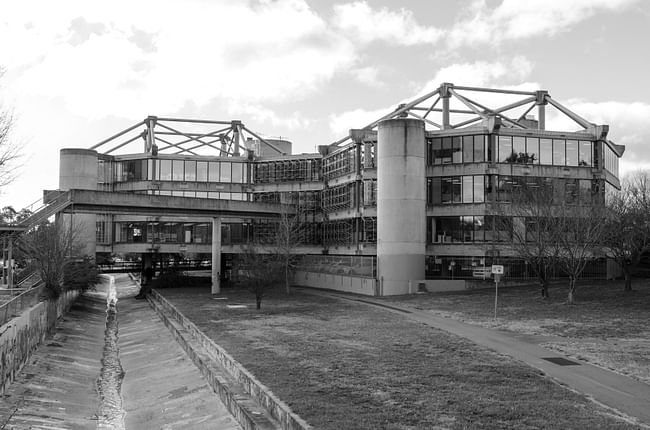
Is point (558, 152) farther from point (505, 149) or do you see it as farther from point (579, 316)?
point (579, 316)

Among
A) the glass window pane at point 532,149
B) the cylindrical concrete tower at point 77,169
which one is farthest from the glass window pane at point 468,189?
the cylindrical concrete tower at point 77,169

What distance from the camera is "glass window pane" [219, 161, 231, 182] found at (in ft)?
269

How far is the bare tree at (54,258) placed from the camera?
4397 cm

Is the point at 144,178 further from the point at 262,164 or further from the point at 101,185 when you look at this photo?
the point at 262,164

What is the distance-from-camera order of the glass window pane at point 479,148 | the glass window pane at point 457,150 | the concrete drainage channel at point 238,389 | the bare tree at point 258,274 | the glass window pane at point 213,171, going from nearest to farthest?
Result: the concrete drainage channel at point 238,389 < the bare tree at point 258,274 < the glass window pane at point 479,148 < the glass window pane at point 457,150 < the glass window pane at point 213,171

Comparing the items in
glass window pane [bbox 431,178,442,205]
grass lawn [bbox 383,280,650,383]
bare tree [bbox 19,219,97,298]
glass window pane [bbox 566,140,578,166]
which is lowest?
grass lawn [bbox 383,280,650,383]

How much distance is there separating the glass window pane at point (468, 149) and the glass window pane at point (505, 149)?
255 cm

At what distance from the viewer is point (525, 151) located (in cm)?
5894

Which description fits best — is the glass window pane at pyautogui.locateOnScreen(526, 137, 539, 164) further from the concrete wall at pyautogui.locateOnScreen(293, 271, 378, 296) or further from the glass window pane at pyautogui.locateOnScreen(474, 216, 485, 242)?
the concrete wall at pyautogui.locateOnScreen(293, 271, 378, 296)

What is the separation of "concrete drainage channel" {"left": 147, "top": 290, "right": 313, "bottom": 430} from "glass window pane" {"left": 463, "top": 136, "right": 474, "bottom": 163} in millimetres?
34190

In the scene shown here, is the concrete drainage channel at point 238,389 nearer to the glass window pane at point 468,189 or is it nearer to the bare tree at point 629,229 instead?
the bare tree at point 629,229

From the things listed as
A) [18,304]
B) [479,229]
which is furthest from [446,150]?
[18,304]

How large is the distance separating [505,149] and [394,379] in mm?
43507

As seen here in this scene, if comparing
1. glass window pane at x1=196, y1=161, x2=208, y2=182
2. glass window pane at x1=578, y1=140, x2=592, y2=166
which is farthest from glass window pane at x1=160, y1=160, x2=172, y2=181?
glass window pane at x1=578, y1=140, x2=592, y2=166
